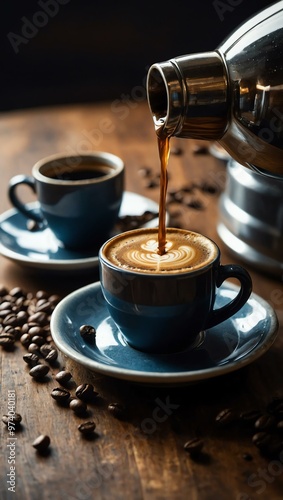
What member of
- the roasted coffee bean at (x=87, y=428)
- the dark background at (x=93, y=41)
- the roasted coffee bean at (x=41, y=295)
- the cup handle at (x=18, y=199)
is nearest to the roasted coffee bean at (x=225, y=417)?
the roasted coffee bean at (x=87, y=428)

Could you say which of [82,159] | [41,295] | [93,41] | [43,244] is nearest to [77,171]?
[82,159]

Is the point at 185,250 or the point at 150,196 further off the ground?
the point at 185,250

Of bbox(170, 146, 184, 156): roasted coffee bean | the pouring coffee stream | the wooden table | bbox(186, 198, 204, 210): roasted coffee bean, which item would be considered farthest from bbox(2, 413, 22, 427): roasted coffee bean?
bbox(170, 146, 184, 156): roasted coffee bean

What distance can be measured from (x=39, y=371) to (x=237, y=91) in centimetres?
38

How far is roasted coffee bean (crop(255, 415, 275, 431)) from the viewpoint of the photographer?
0.68 metres

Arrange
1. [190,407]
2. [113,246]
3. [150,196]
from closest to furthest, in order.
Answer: [190,407], [113,246], [150,196]

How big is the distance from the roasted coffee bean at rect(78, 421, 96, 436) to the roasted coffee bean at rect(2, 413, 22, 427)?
6 cm

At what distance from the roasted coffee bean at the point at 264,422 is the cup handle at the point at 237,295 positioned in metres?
0.14

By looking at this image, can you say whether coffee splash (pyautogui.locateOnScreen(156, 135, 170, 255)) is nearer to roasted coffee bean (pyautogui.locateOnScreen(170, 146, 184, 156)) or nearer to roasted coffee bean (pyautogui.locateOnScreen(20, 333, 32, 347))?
roasted coffee bean (pyautogui.locateOnScreen(20, 333, 32, 347))

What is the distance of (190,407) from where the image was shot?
28.7 inches

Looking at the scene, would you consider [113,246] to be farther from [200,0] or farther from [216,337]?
[200,0]

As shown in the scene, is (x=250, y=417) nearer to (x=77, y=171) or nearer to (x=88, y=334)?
(x=88, y=334)

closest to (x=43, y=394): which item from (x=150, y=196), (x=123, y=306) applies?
(x=123, y=306)

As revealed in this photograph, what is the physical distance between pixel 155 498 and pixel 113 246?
0.31 m
